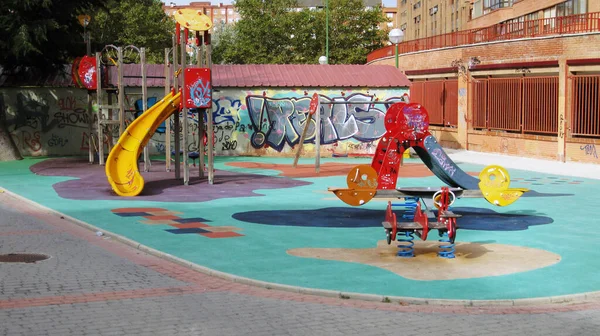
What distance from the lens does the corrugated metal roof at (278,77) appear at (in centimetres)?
3141

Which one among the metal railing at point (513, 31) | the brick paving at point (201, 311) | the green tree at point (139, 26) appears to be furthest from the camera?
the green tree at point (139, 26)

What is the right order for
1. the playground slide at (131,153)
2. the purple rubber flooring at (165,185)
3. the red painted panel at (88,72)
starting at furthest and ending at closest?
the red painted panel at (88,72) → the playground slide at (131,153) → the purple rubber flooring at (165,185)

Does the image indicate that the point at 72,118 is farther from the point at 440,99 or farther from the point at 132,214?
the point at 440,99

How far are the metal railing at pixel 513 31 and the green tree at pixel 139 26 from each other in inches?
982

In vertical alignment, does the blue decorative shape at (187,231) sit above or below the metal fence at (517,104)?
below

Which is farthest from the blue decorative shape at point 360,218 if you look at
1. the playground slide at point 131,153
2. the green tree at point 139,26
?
the green tree at point 139,26

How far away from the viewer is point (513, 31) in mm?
34188

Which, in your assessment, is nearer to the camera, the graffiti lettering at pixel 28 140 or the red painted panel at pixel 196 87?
the red painted panel at pixel 196 87

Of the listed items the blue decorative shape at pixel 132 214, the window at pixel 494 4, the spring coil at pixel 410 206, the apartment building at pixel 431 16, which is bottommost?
the blue decorative shape at pixel 132 214

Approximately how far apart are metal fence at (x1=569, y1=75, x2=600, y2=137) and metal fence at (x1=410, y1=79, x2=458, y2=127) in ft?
30.8

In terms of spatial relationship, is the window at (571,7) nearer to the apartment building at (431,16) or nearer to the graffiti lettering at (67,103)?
the apartment building at (431,16)

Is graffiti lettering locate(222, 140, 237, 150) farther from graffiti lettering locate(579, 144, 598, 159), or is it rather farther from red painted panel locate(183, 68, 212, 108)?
graffiti lettering locate(579, 144, 598, 159)

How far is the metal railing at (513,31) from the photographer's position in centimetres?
2920

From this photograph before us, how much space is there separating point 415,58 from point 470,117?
26.8 ft
